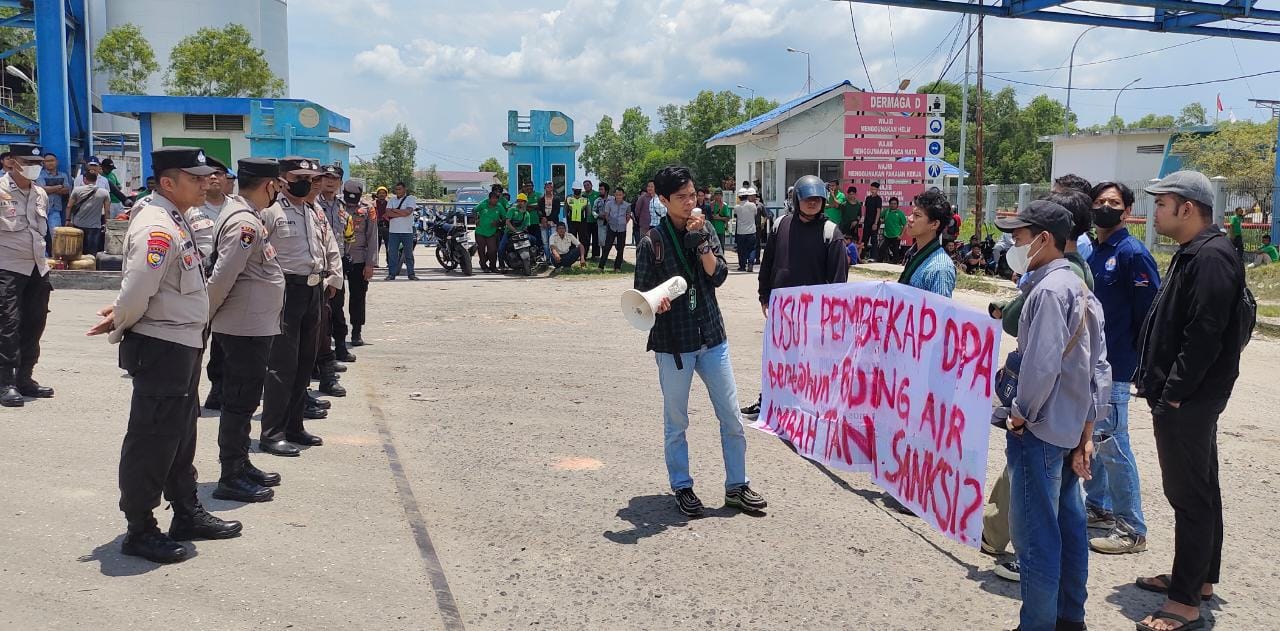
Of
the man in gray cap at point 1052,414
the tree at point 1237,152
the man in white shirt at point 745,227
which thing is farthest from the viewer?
the tree at point 1237,152

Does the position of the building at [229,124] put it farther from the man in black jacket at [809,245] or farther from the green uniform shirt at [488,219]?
the man in black jacket at [809,245]

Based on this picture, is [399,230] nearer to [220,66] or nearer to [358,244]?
[358,244]

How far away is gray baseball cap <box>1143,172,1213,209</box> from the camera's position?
13.6 ft

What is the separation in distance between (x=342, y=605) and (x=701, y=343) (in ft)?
7.41

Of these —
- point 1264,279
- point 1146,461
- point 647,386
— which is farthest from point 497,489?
point 1264,279

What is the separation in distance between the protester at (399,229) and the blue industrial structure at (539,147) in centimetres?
1143

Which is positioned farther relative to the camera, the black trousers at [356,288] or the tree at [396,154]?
→ the tree at [396,154]

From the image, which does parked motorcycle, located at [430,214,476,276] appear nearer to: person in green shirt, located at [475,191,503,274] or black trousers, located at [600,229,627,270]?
person in green shirt, located at [475,191,503,274]

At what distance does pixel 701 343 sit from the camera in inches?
209

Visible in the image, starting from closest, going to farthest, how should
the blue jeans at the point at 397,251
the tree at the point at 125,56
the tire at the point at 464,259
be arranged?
the blue jeans at the point at 397,251
the tire at the point at 464,259
the tree at the point at 125,56

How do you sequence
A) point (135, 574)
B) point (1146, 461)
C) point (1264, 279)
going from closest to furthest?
point (135, 574)
point (1146, 461)
point (1264, 279)

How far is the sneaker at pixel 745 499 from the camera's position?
A: 17.7ft

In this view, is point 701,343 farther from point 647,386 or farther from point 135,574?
point 647,386

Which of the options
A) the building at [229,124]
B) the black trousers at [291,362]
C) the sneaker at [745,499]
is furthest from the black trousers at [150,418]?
Result: the building at [229,124]
